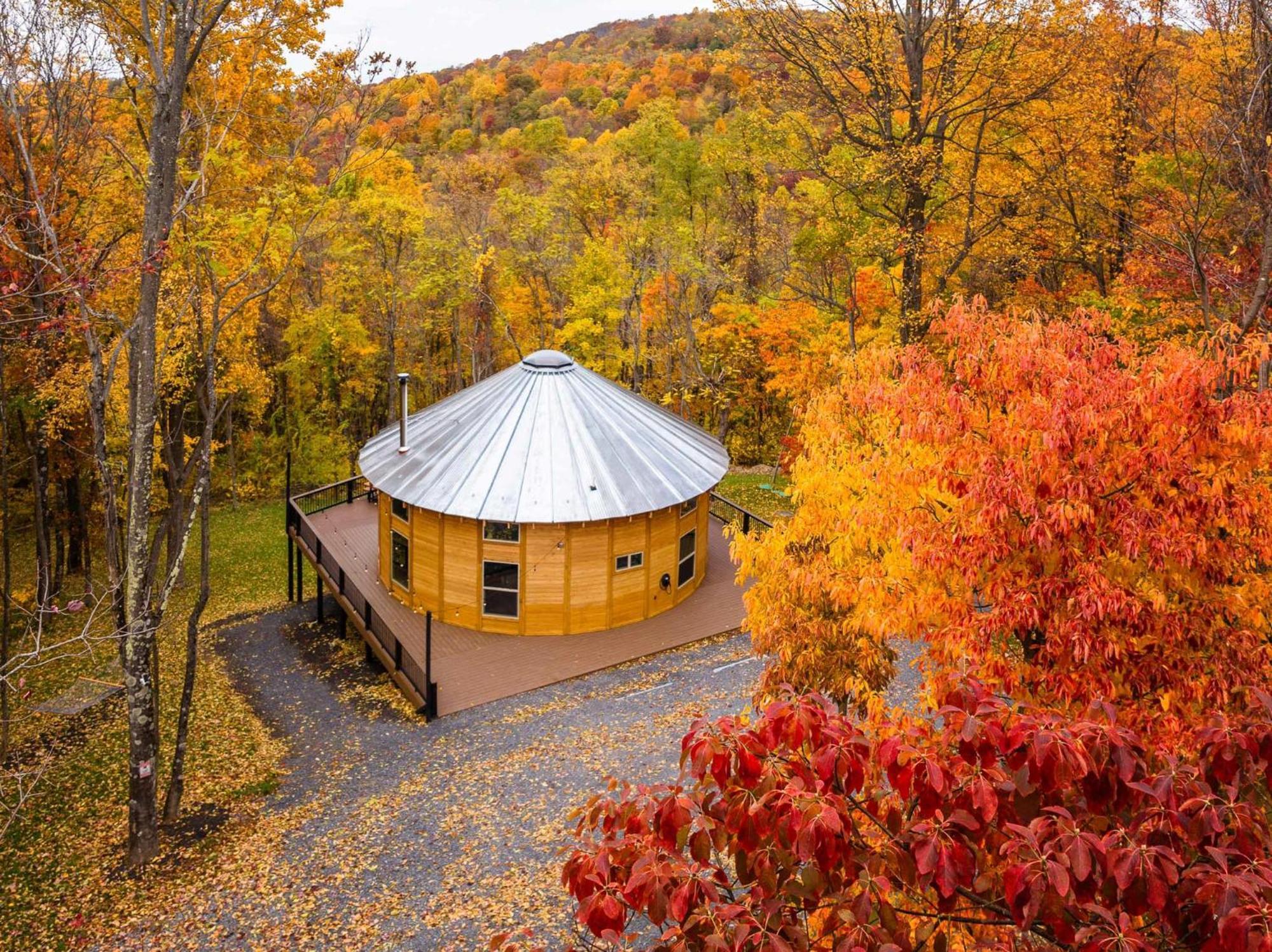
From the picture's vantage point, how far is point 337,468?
3125 centimetres

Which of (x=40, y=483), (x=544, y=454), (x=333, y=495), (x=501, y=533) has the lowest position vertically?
(x=333, y=495)

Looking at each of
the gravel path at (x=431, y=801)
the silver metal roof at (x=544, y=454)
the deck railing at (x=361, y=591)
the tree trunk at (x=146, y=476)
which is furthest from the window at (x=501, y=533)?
the tree trunk at (x=146, y=476)

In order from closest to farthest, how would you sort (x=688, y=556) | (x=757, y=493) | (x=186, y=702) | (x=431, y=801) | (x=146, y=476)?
(x=146, y=476)
(x=186, y=702)
(x=431, y=801)
(x=688, y=556)
(x=757, y=493)

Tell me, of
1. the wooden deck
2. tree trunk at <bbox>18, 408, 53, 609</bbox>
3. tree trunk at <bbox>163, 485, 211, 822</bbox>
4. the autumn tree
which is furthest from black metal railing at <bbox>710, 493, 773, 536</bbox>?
tree trunk at <bbox>18, 408, 53, 609</bbox>

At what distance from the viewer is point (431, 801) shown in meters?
11.5

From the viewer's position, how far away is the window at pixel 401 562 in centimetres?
1720

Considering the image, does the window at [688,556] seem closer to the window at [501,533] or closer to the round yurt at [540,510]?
the round yurt at [540,510]

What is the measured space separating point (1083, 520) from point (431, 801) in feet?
29.5

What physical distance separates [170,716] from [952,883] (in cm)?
1441

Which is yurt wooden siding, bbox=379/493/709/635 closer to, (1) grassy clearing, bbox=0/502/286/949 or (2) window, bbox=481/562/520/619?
(2) window, bbox=481/562/520/619

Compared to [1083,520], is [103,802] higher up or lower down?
lower down

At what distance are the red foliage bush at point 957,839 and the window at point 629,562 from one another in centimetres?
1238

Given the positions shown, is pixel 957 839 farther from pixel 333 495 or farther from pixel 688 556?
pixel 333 495

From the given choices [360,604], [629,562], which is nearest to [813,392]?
[629,562]
